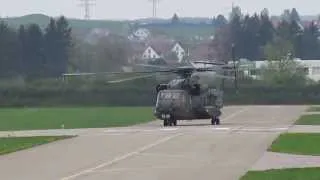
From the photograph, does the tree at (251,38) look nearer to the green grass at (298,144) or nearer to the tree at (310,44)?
the tree at (310,44)

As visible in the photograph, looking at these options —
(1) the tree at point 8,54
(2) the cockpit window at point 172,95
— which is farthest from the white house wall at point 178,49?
(2) the cockpit window at point 172,95

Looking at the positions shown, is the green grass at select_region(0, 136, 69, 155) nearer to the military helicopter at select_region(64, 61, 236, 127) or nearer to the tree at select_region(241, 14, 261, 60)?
the military helicopter at select_region(64, 61, 236, 127)

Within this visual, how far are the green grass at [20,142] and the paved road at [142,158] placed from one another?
646 mm

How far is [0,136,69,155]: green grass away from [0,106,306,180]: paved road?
65 cm

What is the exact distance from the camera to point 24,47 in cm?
13562

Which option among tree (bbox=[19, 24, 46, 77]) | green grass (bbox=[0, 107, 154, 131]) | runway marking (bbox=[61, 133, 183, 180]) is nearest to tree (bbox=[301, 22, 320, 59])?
tree (bbox=[19, 24, 46, 77])

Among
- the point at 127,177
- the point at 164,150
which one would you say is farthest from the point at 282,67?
the point at 127,177

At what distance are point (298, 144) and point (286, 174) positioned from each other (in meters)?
10.3

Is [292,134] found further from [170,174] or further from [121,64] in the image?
[121,64]

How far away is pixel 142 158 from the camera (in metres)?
25.0

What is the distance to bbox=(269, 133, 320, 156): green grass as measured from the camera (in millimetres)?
27128

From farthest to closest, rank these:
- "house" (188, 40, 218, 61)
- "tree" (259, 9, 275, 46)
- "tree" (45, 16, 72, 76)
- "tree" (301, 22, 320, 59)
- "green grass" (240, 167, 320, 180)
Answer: "tree" (301, 22, 320, 59)
"house" (188, 40, 218, 61)
"tree" (259, 9, 275, 46)
"tree" (45, 16, 72, 76)
"green grass" (240, 167, 320, 180)

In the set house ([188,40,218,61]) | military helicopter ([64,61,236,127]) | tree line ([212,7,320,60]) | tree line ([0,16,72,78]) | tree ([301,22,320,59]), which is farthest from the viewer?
tree ([301,22,320,59])

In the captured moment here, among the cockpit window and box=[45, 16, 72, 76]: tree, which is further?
box=[45, 16, 72, 76]: tree
